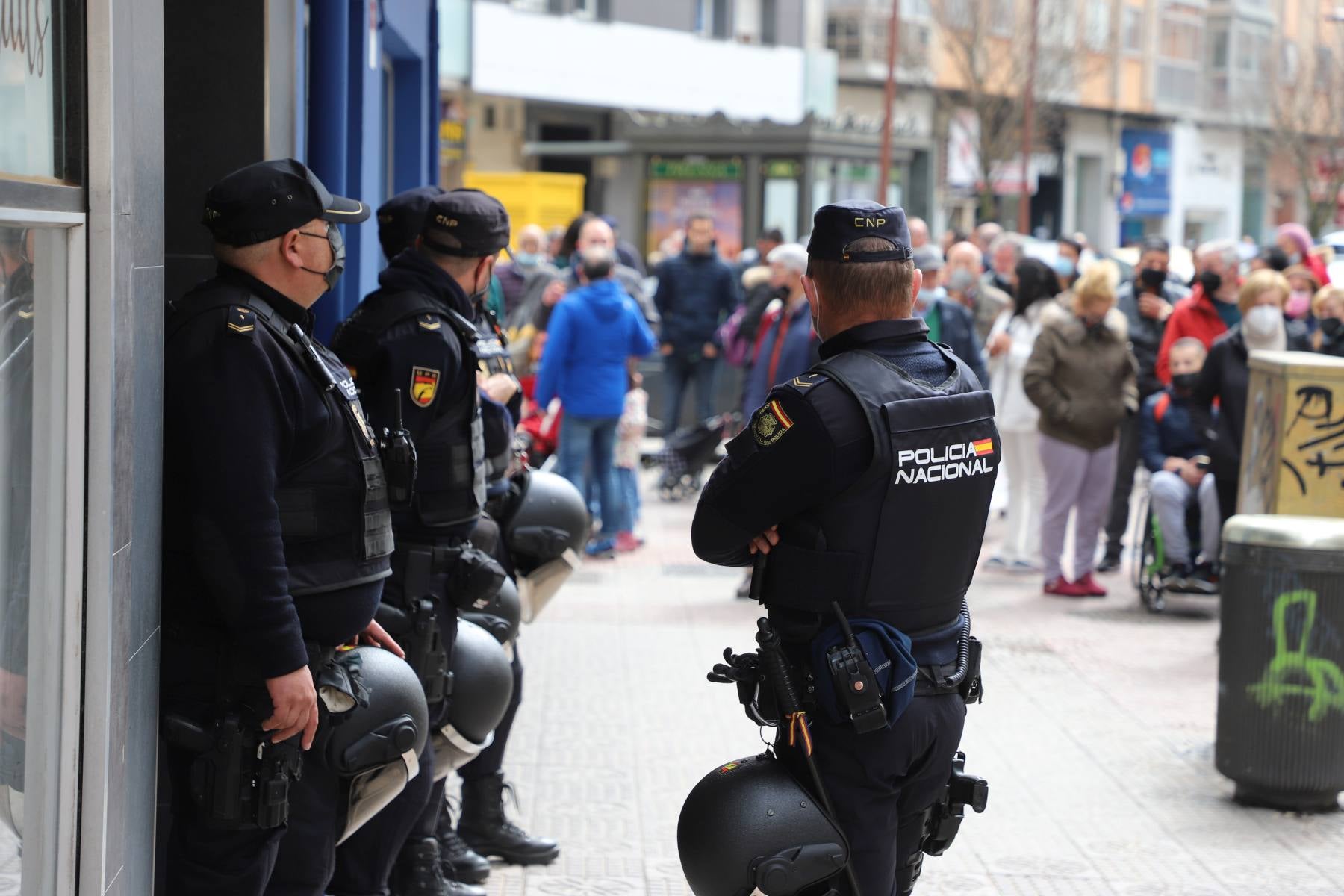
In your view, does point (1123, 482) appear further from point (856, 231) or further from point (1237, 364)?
point (856, 231)

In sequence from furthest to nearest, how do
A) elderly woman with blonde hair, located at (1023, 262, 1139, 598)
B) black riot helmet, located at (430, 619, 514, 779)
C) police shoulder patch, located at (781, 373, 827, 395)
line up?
1. elderly woman with blonde hair, located at (1023, 262, 1139, 598)
2. black riot helmet, located at (430, 619, 514, 779)
3. police shoulder patch, located at (781, 373, 827, 395)

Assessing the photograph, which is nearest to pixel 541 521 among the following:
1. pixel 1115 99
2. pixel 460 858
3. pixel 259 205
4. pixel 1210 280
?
pixel 460 858

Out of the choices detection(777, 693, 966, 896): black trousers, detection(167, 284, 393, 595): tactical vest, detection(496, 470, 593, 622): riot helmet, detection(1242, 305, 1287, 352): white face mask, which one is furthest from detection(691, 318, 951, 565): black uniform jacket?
detection(1242, 305, 1287, 352): white face mask

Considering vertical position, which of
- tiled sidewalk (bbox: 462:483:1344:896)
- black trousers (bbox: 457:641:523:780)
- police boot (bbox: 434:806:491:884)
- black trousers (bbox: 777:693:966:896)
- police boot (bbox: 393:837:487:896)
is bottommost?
tiled sidewalk (bbox: 462:483:1344:896)

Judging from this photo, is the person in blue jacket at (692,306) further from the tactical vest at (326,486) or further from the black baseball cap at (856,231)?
the tactical vest at (326,486)

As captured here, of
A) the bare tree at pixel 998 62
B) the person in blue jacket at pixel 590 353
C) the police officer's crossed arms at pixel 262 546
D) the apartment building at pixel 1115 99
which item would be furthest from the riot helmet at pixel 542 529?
the bare tree at pixel 998 62

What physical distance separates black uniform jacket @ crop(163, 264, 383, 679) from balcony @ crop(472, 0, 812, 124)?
25515mm

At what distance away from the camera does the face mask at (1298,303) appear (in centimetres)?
1055

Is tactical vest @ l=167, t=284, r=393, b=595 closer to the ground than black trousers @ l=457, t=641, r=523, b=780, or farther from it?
farther from it

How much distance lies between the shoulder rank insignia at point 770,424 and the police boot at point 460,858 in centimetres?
223

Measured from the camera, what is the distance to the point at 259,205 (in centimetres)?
343

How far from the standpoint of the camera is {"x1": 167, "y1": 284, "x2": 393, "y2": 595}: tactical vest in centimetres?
340

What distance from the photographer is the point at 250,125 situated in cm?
468

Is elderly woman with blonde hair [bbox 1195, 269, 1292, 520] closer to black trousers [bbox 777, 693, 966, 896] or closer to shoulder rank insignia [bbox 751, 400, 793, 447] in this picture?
black trousers [bbox 777, 693, 966, 896]
